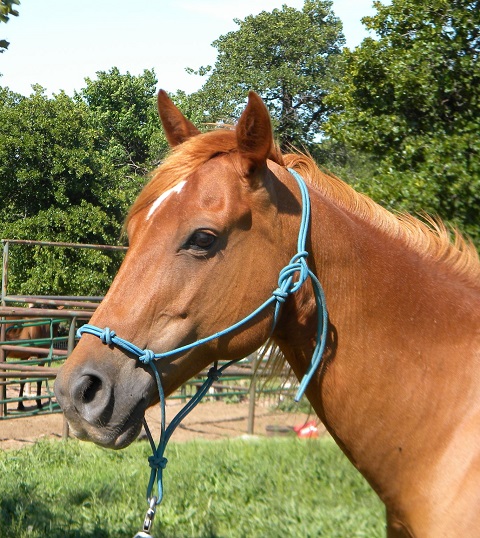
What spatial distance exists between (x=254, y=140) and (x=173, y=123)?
1.41ft

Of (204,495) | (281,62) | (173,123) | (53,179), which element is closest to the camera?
(173,123)

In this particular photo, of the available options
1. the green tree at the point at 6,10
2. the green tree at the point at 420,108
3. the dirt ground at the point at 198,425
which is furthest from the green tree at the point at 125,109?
the green tree at the point at 6,10

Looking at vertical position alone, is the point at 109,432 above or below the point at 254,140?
below

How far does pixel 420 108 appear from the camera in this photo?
630 centimetres

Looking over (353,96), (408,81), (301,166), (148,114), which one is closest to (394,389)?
(301,166)

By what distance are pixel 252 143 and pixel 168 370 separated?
721 mm

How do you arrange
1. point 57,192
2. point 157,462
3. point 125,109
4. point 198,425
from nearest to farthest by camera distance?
A: point 157,462, point 198,425, point 57,192, point 125,109

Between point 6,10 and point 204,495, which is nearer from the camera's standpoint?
point 6,10

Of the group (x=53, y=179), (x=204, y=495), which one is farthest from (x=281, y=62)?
(x=204, y=495)

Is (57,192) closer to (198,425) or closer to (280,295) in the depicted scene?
(198,425)

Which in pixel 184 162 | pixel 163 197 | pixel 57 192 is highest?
pixel 184 162

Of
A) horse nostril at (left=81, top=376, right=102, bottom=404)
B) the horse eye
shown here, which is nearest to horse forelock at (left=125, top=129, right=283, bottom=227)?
the horse eye

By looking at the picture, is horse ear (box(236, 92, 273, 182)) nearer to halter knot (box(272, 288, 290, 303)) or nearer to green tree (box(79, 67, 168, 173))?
halter knot (box(272, 288, 290, 303))

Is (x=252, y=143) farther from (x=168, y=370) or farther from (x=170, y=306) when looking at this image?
(x=168, y=370)
